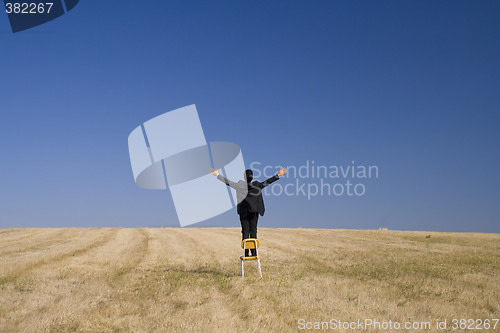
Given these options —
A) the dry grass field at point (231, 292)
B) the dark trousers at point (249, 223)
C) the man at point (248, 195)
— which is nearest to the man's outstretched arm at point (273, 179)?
the man at point (248, 195)

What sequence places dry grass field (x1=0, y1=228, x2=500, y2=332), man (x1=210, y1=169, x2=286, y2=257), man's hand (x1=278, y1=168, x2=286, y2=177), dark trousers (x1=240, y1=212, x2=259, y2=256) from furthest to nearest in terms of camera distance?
1. dark trousers (x1=240, y1=212, x2=259, y2=256)
2. man (x1=210, y1=169, x2=286, y2=257)
3. man's hand (x1=278, y1=168, x2=286, y2=177)
4. dry grass field (x1=0, y1=228, x2=500, y2=332)

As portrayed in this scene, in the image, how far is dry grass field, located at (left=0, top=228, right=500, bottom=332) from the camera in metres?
7.20

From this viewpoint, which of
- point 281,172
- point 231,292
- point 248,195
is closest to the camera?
point 231,292

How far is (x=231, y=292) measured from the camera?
9.48 metres

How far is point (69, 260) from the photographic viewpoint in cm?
1524

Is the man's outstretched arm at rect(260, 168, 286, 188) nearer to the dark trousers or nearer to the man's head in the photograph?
the man's head

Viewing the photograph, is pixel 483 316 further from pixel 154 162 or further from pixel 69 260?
pixel 69 260

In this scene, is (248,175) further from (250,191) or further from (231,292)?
(231,292)

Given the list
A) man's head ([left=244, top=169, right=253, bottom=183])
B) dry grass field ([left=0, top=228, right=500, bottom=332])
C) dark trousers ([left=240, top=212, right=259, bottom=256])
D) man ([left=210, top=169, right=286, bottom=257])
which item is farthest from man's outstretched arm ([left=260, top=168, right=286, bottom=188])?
dry grass field ([left=0, top=228, right=500, bottom=332])

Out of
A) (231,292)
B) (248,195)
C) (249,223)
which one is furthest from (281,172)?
(231,292)

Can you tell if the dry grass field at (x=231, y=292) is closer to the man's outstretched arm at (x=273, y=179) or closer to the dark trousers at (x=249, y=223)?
the dark trousers at (x=249, y=223)

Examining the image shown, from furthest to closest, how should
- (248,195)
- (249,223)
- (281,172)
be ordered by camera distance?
(249,223) → (248,195) → (281,172)

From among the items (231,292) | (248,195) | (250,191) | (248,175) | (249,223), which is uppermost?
(248,175)

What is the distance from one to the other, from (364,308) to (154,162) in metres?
9.74
